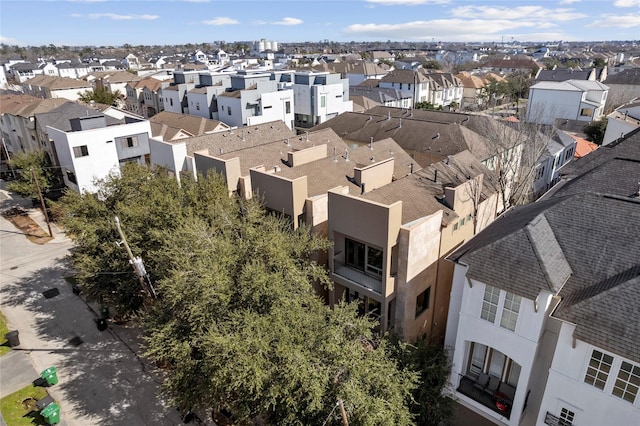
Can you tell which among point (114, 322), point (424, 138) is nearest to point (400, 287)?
point (114, 322)

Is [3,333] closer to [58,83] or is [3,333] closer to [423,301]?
[423,301]

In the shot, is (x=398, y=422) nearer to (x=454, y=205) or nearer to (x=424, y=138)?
(x=454, y=205)

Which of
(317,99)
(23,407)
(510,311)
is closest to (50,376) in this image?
(23,407)

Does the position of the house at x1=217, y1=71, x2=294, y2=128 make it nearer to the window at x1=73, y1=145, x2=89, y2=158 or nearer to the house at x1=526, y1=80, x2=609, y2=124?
the window at x1=73, y1=145, x2=89, y2=158

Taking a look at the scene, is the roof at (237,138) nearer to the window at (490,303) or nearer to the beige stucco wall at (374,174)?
the beige stucco wall at (374,174)

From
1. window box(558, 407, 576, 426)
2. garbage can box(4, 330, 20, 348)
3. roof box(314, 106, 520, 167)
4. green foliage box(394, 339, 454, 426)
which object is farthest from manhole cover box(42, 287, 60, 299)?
window box(558, 407, 576, 426)

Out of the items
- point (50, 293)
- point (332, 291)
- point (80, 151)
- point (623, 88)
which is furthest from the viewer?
point (623, 88)

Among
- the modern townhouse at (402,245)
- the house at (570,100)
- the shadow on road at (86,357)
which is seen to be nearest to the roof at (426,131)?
the modern townhouse at (402,245)
